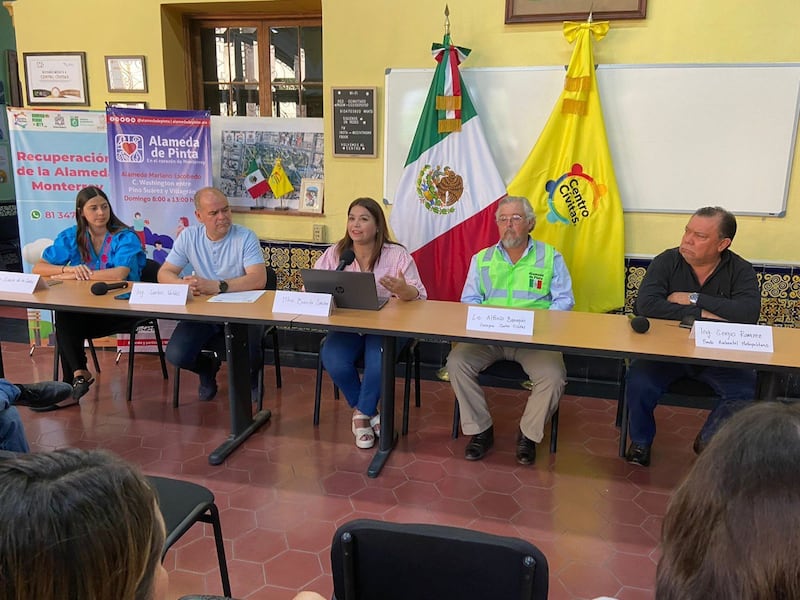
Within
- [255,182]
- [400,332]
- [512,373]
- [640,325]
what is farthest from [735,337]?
[255,182]

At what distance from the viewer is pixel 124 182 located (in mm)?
3826

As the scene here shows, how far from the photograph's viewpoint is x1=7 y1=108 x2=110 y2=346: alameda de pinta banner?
383cm

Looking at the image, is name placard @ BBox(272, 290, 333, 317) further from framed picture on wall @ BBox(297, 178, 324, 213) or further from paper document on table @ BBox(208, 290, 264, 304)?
framed picture on wall @ BBox(297, 178, 324, 213)

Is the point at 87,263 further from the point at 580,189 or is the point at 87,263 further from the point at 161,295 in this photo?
the point at 580,189

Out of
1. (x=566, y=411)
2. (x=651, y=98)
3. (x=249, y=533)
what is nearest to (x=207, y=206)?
(x=249, y=533)

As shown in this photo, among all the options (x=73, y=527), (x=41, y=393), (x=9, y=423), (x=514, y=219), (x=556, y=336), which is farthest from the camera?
(x=514, y=219)

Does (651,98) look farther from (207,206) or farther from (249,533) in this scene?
(249,533)

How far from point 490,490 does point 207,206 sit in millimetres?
1922

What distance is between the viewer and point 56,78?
4055 mm

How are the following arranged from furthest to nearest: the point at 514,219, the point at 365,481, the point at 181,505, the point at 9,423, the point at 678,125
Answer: the point at 678,125 < the point at 514,219 < the point at 365,481 < the point at 9,423 < the point at 181,505

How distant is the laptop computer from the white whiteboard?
1365mm

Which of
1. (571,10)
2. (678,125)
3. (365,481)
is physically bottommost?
(365,481)

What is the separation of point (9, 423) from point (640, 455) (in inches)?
96.0

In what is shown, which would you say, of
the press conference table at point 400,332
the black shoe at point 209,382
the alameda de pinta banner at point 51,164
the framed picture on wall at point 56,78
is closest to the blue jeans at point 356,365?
the press conference table at point 400,332
